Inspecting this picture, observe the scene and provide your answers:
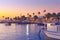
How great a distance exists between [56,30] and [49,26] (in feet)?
4.49

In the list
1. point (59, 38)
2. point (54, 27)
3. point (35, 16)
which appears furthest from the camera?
point (35, 16)

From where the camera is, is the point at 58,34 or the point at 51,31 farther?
the point at 51,31

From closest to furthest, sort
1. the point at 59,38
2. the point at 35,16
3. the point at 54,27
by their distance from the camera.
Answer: the point at 59,38 < the point at 54,27 < the point at 35,16

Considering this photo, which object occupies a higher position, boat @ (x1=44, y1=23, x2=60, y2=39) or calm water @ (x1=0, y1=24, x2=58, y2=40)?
boat @ (x1=44, y1=23, x2=60, y2=39)

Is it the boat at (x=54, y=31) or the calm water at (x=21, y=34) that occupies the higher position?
the boat at (x=54, y=31)

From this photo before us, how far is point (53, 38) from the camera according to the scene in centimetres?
1437

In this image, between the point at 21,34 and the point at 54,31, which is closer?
the point at 54,31

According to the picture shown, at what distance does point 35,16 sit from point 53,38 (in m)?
42.2

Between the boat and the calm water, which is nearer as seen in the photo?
the boat

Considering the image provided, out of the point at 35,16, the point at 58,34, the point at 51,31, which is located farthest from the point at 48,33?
the point at 35,16

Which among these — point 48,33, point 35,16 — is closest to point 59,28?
point 48,33

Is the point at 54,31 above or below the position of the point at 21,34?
above

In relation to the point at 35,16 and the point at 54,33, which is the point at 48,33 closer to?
the point at 54,33

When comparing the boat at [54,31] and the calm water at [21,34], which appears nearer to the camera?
the boat at [54,31]
